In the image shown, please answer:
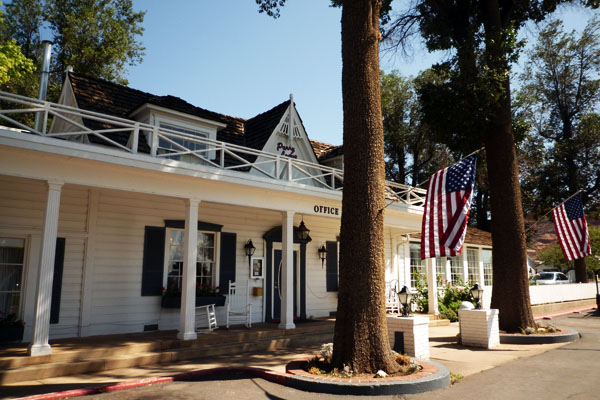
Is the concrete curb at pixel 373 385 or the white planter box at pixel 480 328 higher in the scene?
the white planter box at pixel 480 328

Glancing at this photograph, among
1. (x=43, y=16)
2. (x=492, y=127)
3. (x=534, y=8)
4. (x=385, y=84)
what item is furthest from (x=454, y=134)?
(x=43, y=16)

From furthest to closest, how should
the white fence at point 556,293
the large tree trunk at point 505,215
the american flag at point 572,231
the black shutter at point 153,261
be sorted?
the white fence at point 556,293 < the american flag at point 572,231 < the large tree trunk at point 505,215 < the black shutter at point 153,261

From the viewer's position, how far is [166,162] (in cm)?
941

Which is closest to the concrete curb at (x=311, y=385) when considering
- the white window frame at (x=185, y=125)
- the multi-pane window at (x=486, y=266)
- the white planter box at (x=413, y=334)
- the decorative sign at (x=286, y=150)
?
the white planter box at (x=413, y=334)

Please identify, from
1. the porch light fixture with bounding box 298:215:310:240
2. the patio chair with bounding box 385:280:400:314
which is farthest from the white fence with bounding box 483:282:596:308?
the porch light fixture with bounding box 298:215:310:240

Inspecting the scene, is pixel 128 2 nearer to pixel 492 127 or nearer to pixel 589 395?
pixel 492 127

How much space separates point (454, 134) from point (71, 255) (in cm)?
1159

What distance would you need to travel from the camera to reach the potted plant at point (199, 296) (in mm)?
11211

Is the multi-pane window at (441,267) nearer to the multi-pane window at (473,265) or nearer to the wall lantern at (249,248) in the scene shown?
the multi-pane window at (473,265)

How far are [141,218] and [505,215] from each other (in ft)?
32.5

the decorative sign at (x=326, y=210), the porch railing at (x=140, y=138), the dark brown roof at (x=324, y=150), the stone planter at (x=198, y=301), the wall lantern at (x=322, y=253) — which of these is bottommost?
the stone planter at (x=198, y=301)

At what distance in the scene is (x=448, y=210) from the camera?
8969mm

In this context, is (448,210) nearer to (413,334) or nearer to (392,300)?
(413,334)

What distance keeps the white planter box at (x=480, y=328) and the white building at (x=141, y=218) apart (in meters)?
4.42
